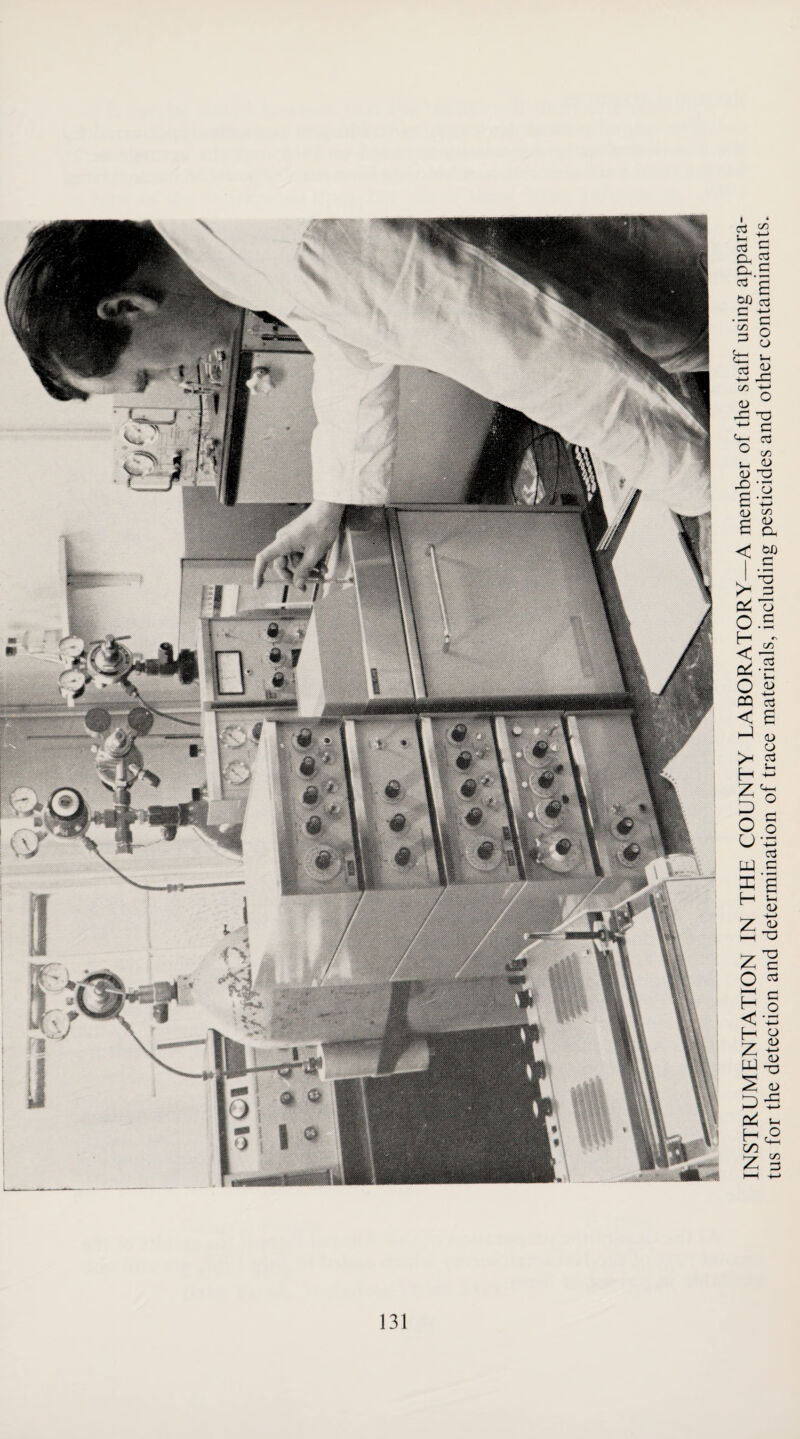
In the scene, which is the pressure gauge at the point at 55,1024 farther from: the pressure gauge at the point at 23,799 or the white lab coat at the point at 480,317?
the white lab coat at the point at 480,317

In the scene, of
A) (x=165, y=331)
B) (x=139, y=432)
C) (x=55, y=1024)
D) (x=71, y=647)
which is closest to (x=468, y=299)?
(x=165, y=331)

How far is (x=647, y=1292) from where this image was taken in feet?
5.78

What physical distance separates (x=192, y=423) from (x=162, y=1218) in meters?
2.07

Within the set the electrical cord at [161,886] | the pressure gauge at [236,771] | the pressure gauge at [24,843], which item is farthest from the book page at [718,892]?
the pressure gauge at [236,771]

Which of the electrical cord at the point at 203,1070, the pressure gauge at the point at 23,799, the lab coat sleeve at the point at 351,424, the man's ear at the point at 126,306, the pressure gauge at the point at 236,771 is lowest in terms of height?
the electrical cord at the point at 203,1070

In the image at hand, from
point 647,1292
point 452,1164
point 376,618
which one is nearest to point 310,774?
point 376,618

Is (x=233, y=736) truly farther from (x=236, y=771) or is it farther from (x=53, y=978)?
(x=53, y=978)

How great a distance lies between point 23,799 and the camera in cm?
196

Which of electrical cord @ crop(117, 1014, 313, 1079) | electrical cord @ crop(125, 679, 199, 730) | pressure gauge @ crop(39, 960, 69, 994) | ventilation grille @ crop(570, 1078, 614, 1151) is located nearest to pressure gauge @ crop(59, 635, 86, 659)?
electrical cord @ crop(125, 679, 199, 730)

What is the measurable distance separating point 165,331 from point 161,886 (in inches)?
56.3

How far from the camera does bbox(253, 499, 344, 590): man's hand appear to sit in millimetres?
A: 2486

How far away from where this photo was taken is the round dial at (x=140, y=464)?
2.35 meters

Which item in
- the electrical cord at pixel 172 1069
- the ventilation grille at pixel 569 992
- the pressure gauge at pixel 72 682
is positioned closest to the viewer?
the electrical cord at pixel 172 1069

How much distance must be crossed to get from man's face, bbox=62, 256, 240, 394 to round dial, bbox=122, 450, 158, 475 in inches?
7.1
